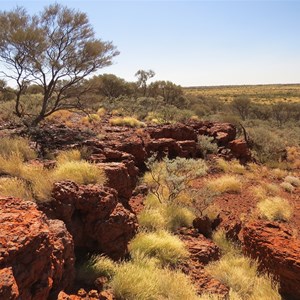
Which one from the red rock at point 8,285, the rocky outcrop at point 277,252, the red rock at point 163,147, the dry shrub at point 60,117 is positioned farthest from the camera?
the dry shrub at point 60,117

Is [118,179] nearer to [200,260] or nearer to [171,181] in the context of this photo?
[200,260]

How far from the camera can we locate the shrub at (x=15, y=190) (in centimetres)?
448

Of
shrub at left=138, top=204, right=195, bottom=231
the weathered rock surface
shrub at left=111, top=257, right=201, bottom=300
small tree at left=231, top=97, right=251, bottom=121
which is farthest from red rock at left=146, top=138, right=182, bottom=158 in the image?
small tree at left=231, top=97, right=251, bottom=121

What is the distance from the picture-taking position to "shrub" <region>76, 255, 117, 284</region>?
→ 409 centimetres

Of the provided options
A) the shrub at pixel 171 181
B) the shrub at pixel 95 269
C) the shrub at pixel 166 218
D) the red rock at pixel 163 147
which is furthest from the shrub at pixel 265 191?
the shrub at pixel 95 269

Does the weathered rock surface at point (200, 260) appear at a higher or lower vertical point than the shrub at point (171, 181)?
lower

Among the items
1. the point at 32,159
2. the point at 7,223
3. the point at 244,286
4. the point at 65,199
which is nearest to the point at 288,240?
the point at 244,286

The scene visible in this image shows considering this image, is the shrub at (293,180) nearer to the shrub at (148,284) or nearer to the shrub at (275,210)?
the shrub at (275,210)

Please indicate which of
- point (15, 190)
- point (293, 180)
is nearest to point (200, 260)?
point (15, 190)

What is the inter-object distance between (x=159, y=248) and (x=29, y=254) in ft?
10.1

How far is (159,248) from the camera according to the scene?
5598 millimetres

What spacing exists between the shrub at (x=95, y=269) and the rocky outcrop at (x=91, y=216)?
268 millimetres

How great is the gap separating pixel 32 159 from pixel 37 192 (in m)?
3.65

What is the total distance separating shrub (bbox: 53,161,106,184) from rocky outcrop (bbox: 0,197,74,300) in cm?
192
